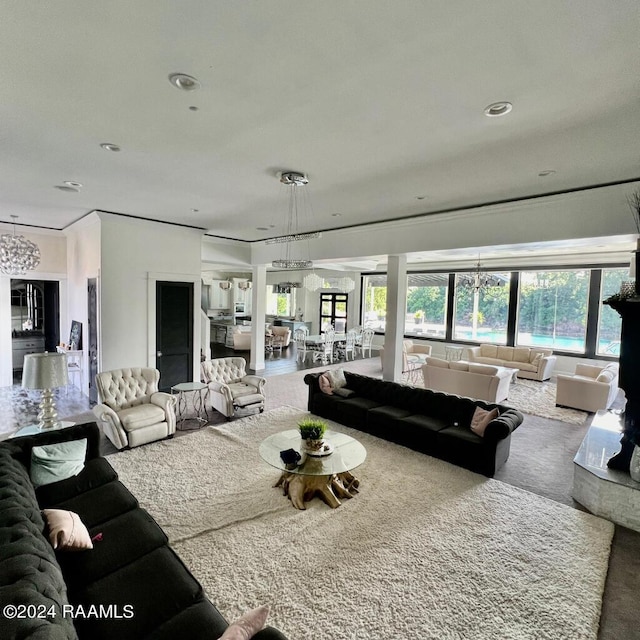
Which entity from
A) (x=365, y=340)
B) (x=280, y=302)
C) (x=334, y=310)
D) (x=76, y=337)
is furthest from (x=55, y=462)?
(x=280, y=302)

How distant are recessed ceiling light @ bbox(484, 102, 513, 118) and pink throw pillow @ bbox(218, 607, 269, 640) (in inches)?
129

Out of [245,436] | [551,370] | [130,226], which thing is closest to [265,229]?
[130,226]

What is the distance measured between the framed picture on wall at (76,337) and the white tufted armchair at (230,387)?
120 inches

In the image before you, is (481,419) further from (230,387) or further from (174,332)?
(174,332)

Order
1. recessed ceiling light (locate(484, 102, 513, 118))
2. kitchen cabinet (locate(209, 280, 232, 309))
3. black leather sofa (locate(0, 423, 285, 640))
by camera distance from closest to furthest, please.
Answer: black leather sofa (locate(0, 423, 285, 640)) → recessed ceiling light (locate(484, 102, 513, 118)) → kitchen cabinet (locate(209, 280, 232, 309))

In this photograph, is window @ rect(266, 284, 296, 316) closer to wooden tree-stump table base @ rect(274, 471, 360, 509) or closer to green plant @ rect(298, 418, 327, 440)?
green plant @ rect(298, 418, 327, 440)

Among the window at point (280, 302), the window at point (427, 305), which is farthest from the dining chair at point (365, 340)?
the window at point (280, 302)

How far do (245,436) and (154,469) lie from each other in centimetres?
129

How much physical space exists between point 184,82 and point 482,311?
34.7 ft

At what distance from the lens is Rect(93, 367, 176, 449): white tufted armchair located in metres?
4.51

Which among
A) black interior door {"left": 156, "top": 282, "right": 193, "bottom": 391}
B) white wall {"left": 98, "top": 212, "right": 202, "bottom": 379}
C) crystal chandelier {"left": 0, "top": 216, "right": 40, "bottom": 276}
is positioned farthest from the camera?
black interior door {"left": 156, "top": 282, "right": 193, "bottom": 391}

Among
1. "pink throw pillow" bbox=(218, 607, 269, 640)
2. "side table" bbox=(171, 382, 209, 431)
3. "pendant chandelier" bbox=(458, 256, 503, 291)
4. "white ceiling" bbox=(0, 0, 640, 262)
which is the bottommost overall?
"side table" bbox=(171, 382, 209, 431)

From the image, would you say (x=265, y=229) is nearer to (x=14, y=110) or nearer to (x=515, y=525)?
(x=14, y=110)

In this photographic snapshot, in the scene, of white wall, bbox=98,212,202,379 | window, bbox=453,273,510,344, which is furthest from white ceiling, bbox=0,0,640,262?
window, bbox=453,273,510,344
